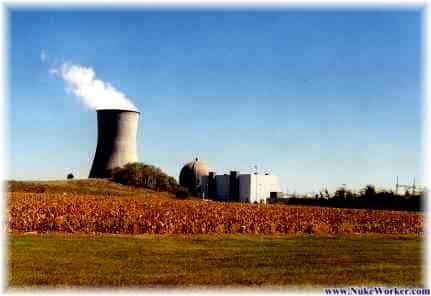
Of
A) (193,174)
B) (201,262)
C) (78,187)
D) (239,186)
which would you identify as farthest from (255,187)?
(201,262)

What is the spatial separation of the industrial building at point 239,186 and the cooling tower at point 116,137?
16767 millimetres

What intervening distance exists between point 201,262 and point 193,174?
47.7 metres

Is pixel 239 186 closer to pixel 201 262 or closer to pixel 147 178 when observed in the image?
pixel 147 178

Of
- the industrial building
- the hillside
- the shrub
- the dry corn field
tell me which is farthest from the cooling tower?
the industrial building

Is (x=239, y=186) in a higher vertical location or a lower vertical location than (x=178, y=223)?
higher

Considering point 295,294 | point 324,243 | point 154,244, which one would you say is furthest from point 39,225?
point 295,294

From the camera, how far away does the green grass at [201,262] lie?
27.7 feet

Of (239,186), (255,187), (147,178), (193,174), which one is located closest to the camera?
(147,178)

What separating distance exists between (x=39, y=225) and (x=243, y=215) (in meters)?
8.34

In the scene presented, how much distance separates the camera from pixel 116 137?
122 feet

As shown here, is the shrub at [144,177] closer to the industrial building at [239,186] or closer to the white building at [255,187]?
the industrial building at [239,186]

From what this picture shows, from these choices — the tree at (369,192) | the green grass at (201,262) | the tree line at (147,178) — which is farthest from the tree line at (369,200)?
the green grass at (201,262)

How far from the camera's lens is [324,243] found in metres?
14.8

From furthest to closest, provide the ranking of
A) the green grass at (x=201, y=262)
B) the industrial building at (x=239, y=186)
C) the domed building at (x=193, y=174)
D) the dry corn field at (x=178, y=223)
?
the domed building at (x=193, y=174) < the industrial building at (x=239, y=186) < the dry corn field at (x=178, y=223) < the green grass at (x=201, y=262)
